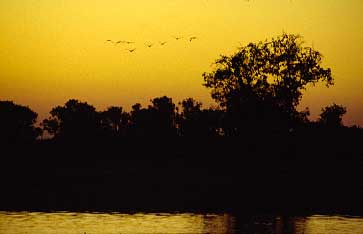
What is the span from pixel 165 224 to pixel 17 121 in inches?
3871

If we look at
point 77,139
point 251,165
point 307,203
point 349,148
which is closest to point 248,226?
point 307,203

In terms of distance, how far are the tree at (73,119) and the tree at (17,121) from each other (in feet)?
12.0

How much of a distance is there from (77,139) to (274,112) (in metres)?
25.4

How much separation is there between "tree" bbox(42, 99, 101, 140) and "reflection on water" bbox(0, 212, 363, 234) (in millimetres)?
90673

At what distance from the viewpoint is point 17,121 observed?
140 metres

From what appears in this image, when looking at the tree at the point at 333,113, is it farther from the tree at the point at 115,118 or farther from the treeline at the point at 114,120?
the tree at the point at 115,118

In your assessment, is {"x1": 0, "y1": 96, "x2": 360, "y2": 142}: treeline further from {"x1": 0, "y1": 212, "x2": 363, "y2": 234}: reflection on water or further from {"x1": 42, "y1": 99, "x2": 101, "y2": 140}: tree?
{"x1": 0, "y1": 212, "x2": 363, "y2": 234}: reflection on water

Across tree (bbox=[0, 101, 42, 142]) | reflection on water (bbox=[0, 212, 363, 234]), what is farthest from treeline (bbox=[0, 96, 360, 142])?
reflection on water (bbox=[0, 212, 363, 234])

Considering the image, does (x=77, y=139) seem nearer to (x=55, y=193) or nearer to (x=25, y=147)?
(x=25, y=147)

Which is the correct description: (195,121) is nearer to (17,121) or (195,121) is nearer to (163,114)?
(163,114)

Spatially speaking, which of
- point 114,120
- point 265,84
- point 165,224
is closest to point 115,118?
point 114,120

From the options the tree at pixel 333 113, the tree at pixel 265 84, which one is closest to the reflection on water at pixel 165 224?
the tree at pixel 265 84

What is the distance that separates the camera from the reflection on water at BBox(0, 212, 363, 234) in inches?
1657

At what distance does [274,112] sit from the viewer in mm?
88438
